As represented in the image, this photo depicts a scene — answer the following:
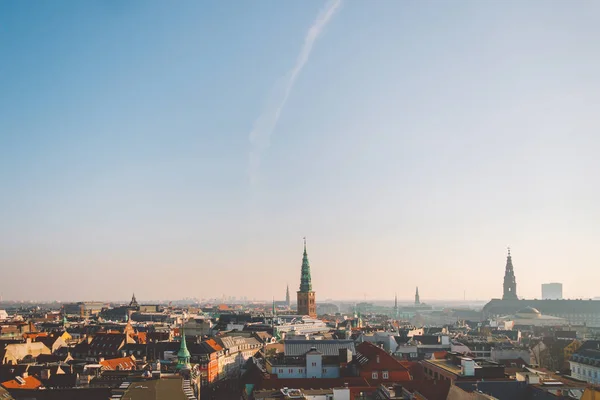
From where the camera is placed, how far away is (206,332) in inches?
6462

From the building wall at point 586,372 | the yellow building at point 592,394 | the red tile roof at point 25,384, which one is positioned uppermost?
the yellow building at point 592,394

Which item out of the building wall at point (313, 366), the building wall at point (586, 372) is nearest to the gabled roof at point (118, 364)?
the building wall at point (313, 366)

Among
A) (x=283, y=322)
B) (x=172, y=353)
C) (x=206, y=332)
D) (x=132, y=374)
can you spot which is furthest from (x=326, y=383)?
(x=283, y=322)

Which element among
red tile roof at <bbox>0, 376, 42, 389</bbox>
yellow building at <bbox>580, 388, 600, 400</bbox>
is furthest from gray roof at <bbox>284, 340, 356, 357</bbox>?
yellow building at <bbox>580, 388, 600, 400</bbox>

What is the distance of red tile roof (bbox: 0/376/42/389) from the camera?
201ft

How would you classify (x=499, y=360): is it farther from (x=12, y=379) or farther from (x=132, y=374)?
(x=12, y=379)

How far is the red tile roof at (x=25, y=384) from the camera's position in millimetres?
61375

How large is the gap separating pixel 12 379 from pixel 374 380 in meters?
38.7

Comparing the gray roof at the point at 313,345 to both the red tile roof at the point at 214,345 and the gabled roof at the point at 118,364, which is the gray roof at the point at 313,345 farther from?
the gabled roof at the point at 118,364

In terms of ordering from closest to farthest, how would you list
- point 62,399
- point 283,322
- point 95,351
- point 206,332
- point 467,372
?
point 62,399 → point 467,372 → point 95,351 → point 206,332 → point 283,322

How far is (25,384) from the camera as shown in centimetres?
6431

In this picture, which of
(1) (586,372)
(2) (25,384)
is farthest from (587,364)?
(2) (25,384)

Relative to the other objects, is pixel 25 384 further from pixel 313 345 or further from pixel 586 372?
pixel 586 372

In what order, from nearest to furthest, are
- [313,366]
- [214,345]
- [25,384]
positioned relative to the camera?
1. [25,384]
2. [313,366]
3. [214,345]
